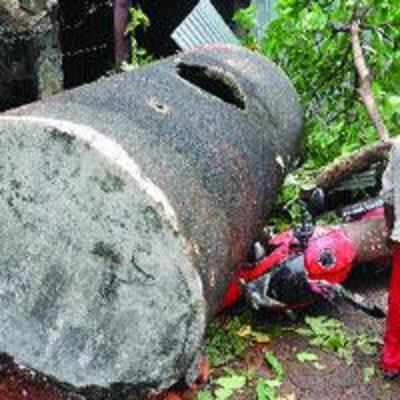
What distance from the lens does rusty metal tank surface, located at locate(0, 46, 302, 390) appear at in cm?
275

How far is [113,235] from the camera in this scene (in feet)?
9.21

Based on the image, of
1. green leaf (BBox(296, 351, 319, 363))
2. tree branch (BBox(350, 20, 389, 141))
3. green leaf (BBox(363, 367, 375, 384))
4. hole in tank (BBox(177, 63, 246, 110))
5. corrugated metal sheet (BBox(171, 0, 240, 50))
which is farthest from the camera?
corrugated metal sheet (BBox(171, 0, 240, 50))

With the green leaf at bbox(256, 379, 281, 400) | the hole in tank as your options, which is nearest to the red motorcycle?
the green leaf at bbox(256, 379, 281, 400)

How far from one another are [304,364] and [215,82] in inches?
58.6

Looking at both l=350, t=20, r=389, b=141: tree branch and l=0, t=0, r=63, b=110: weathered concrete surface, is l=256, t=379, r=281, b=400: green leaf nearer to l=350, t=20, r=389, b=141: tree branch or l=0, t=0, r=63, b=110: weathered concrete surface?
l=350, t=20, r=389, b=141: tree branch

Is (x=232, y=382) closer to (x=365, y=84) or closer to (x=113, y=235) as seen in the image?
(x=113, y=235)

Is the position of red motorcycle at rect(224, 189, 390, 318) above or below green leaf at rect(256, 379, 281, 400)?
above

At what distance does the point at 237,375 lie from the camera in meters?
3.53

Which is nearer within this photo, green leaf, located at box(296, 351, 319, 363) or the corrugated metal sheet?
green leaf, located at box(296, 351, 319, 363)

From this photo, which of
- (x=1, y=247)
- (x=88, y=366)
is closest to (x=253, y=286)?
(x=88, y=366)

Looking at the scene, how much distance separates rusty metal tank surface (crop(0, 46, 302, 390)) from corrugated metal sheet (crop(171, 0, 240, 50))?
2.35 meters

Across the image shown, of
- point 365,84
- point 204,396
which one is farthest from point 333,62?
point 204,396

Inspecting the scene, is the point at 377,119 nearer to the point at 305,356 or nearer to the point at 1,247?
the point at 305,356

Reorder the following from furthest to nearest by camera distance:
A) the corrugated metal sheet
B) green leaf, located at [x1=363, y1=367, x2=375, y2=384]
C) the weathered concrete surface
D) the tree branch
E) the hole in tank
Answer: the corrugated metal sheet
the tree branch
the weathered concrete surface
the hole in tank
green leaf, located at [x1=363, y1=367, x2=375, y2=384]
